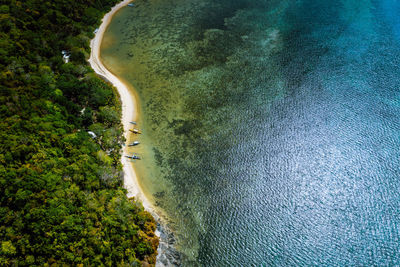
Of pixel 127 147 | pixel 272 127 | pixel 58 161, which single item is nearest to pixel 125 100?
pixel 127 147

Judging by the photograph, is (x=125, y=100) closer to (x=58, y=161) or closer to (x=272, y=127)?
(x=58, y=161)

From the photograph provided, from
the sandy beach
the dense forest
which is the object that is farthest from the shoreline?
the dense forest

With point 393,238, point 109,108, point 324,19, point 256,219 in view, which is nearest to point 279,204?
point 256,219

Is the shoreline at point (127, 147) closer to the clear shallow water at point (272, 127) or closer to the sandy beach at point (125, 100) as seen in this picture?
the sandy beach at point (125, 100)

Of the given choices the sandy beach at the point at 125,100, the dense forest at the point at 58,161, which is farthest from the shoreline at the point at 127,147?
the dense forest at the point at 58,161

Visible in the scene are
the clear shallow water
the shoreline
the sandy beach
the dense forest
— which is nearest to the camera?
the dense forest

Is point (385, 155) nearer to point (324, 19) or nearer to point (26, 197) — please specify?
point (324, 19)

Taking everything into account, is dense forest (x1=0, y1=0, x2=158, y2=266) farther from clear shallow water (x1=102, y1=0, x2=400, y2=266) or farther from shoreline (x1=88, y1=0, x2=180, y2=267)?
clear shallow water (x1=102, y1=0, x2=400, y2=266)
